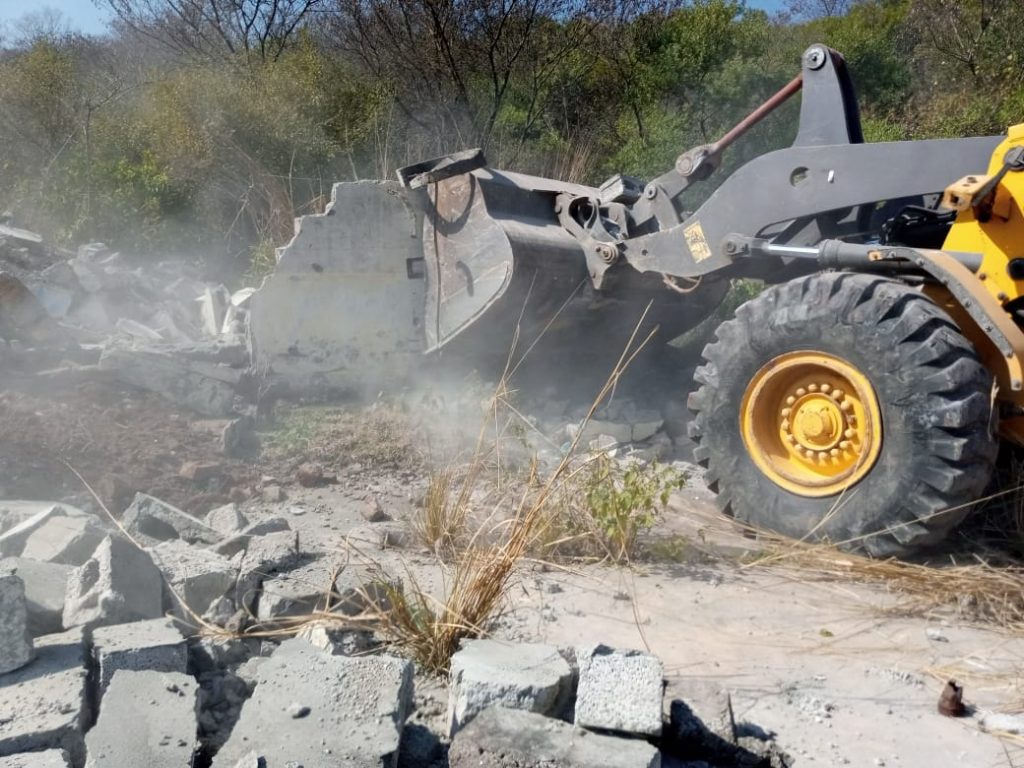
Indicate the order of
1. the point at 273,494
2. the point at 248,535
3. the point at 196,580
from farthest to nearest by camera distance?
the point at 273,494, the point at 248,535, the point at 196,580

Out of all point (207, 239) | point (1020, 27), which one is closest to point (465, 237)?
point (207, 239)

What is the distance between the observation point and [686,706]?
3.24 metres

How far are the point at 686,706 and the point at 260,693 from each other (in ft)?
4.22

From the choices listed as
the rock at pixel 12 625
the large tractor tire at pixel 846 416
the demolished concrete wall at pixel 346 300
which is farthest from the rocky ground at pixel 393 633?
the demolished concrete wall at pixel 346 300

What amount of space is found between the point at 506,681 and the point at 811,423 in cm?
274

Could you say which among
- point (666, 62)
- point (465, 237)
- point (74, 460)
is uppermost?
point (666, 62)

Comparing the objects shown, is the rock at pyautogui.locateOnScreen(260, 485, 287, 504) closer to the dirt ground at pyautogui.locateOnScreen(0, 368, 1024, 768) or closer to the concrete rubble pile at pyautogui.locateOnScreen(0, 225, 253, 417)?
the dirt ground at pyautogui.locateOnScreen(0, 368, 1024, 768)

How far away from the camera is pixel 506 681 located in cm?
318

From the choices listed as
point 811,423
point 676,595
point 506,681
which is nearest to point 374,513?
point 676,595

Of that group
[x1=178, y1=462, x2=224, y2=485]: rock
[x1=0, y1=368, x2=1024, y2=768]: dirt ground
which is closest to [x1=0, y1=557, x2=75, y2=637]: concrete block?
[x1=0, y1=368, x2=1024, y2=768]: dirt ground

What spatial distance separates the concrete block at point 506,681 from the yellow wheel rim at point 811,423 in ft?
7.50

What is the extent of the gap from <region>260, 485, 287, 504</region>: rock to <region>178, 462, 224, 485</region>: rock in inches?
14.4

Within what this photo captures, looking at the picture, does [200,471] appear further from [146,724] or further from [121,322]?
[121,322]

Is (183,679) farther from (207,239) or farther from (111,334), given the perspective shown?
(207,239)
